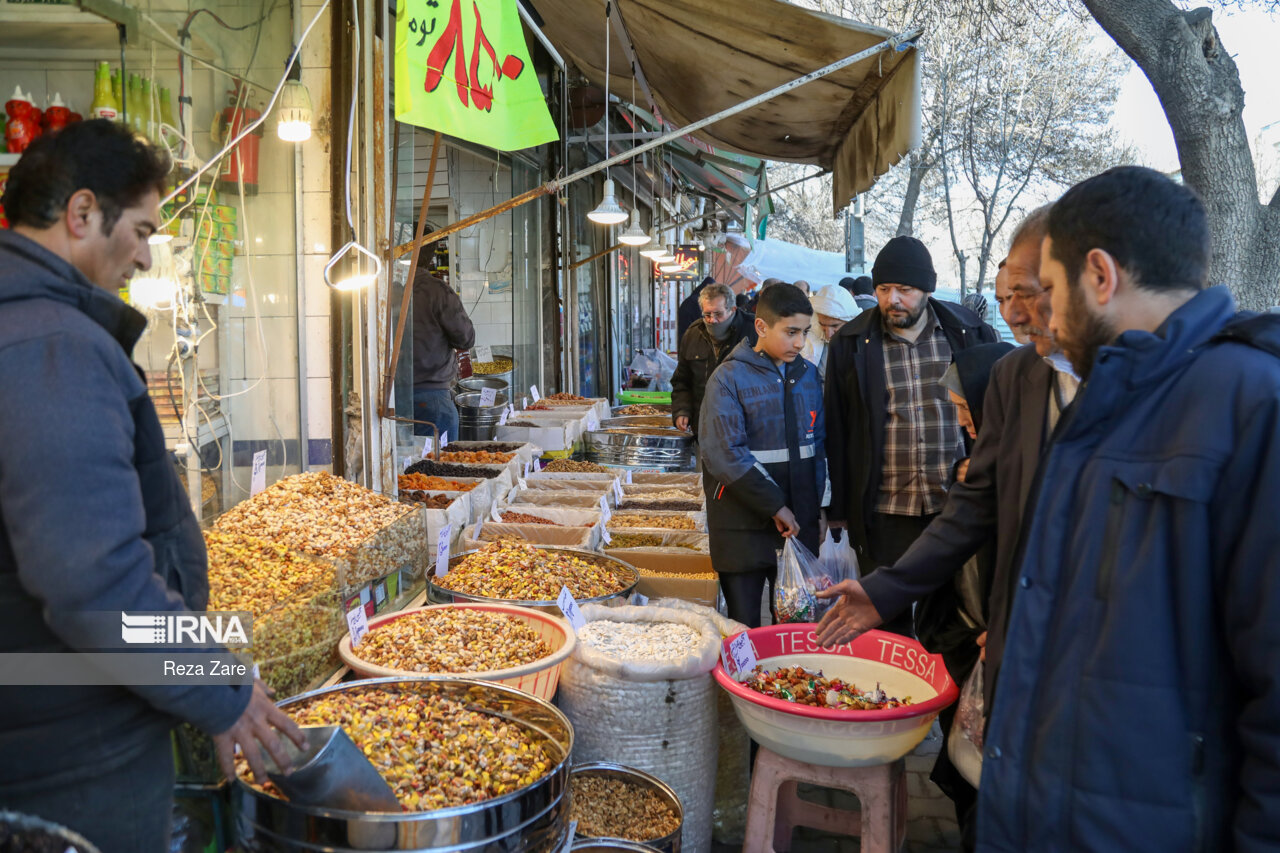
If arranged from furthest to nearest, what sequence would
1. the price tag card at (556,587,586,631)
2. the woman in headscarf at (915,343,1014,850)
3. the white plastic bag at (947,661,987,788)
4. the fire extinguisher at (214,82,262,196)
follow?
1. the fire extinguisher at (214,82,262,196)
2. the price tag card at (556,587,586,631)
3. the woman in headscarf at (915,343,1014,850)
4. the white plastic bag at (947,661,987,788)

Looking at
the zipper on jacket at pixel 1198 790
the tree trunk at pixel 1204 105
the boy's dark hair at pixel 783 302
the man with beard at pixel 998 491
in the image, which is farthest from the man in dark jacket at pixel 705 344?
the zipper on jacket at pixel 1198 790

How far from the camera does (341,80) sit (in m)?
3.73

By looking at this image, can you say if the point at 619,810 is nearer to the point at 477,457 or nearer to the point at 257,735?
the point at 257,735

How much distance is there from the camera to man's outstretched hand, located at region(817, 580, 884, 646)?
2.28 meters

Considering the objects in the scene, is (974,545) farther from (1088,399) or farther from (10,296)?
(10,296)

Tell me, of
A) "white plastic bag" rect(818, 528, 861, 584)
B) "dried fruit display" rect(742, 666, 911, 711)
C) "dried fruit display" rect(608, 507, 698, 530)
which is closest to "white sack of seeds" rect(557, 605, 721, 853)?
"dried fruit display" rect(742, 666, 911, 711)

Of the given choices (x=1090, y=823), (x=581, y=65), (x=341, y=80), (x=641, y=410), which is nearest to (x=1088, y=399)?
(x=1090, y=823)

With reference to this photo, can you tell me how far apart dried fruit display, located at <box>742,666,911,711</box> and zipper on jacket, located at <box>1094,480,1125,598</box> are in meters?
1.21

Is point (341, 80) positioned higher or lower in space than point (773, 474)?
higher

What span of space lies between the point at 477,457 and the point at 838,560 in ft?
8.60

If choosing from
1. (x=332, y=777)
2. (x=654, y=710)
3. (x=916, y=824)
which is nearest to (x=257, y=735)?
(x=332, y=777)

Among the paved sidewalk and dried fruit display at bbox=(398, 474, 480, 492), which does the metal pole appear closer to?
dried fruit display at bbox=(398, 474, 480, 492)

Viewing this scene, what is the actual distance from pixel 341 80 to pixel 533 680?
269 cm

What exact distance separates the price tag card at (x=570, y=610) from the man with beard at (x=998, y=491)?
95 centimetres
